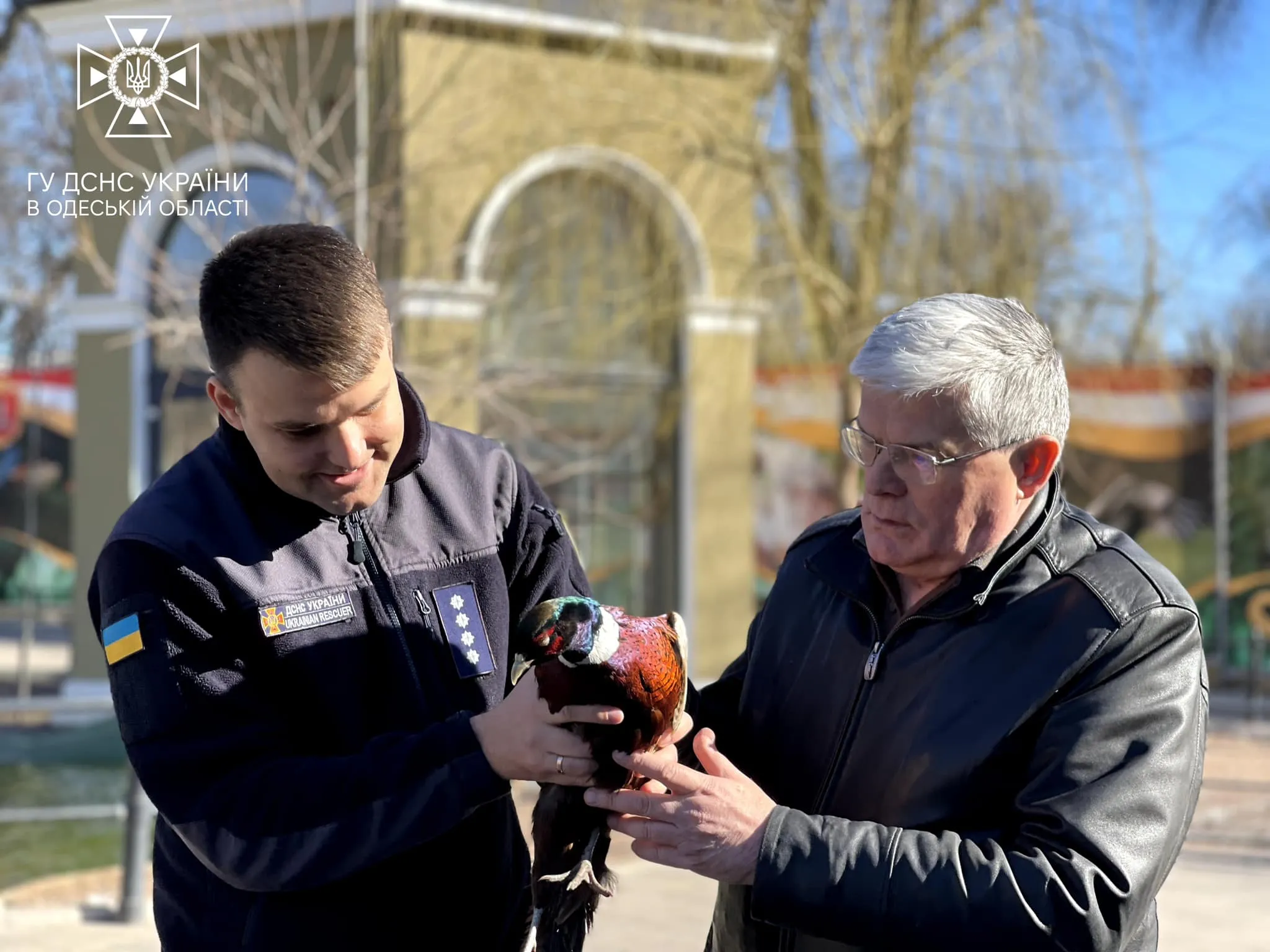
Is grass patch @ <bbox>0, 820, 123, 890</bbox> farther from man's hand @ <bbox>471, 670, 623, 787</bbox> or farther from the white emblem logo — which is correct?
man's hand @ <bbox>471, 670, 623, 787</bbox>

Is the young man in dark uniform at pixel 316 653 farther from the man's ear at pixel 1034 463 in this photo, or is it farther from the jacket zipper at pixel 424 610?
the man's ear at pixel 1034 463

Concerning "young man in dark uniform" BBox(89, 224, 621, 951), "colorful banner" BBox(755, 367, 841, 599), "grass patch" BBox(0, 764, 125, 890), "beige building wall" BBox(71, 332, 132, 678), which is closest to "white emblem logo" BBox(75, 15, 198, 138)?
"beige building wall" BBox(71, 332, 132, 678)

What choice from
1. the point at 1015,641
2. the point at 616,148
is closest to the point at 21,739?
the point at 616,148

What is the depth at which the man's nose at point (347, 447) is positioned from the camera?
183 cm

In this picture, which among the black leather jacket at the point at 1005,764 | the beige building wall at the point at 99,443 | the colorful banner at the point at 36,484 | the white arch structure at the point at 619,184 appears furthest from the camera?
the colorful banner at the point at 36,484

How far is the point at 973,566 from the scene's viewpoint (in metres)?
1.92

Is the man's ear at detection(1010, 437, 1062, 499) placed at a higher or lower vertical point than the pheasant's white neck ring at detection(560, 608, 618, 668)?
higher

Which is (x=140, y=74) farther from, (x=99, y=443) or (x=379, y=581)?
(x=379, y=581)

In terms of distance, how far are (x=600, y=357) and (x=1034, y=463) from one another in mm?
9476

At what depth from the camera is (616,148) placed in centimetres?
1083

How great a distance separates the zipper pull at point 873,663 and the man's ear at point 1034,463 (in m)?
0.31

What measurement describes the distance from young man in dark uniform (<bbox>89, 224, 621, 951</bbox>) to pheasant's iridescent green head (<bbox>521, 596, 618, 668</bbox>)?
70mm

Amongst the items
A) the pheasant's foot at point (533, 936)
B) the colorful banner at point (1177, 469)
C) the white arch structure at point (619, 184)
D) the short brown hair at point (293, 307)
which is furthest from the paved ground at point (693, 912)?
the white arch structure at point (619, 184)

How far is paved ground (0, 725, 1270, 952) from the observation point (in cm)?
533
